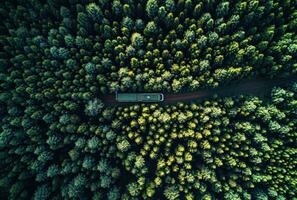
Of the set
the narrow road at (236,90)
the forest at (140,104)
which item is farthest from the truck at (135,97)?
the narrow road at (236,90)

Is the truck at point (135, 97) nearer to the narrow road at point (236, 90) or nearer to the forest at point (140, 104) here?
the forest at point (140, 104)

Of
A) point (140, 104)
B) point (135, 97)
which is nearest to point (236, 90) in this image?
point (140, 104)

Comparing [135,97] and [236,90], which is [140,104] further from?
[236,90]

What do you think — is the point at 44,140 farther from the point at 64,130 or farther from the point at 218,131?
the point at 218,131

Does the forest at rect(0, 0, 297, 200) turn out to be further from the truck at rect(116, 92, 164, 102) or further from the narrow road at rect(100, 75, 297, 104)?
the narrow road at rect(100, 75, 297, 104)

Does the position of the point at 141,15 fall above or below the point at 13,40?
above

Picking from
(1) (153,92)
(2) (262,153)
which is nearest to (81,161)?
(1) (153,92)
